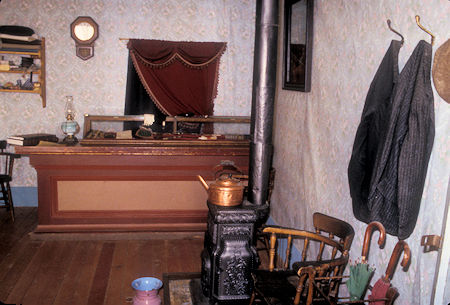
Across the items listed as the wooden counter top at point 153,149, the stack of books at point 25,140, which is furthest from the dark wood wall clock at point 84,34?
the wooden counter top at point 153,149

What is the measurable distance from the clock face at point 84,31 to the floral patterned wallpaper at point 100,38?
4.2 inches

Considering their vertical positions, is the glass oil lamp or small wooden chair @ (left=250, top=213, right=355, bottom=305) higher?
the glass oil lamp

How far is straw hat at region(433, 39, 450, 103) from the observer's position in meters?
1.80

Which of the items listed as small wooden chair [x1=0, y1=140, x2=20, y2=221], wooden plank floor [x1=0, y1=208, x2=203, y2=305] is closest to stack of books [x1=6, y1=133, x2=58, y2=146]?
small wooden chair [x1=0, y1=140, x2=20, y2=221]

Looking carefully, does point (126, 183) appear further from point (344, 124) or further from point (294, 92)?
point (344, 124)

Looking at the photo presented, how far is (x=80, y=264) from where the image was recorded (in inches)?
152

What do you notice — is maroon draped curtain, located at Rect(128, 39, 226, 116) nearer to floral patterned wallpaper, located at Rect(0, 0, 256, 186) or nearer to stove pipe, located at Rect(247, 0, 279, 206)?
floral patterned wallpaper, located at Rect(0, 0, 256, 186)

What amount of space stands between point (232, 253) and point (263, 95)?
3.72 feet

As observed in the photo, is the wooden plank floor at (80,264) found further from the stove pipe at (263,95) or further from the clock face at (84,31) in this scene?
the clock face at (84,31)

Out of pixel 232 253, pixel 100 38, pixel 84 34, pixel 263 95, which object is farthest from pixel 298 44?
pixel 84 34

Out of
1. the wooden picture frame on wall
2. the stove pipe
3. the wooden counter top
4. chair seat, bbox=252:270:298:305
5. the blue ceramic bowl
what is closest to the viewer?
chair seat, bbox=252:270:298:305

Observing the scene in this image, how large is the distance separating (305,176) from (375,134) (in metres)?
1.56

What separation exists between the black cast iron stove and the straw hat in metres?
1.52

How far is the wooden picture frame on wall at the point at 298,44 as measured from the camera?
11.9ft
